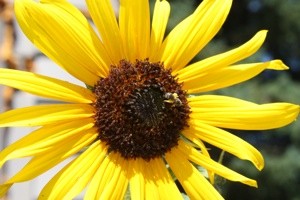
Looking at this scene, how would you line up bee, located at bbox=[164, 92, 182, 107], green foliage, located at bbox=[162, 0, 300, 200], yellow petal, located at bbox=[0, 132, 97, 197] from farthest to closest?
green foliage, located at bbox=[162, 0, 300, 200] < bee, located at bbox=[164, 92, 182, 107] < yellow petal, located at bbox=[0, 132, 97, 197]

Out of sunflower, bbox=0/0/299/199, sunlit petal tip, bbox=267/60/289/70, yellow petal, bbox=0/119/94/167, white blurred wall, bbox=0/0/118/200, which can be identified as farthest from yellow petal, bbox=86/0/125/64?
white blurred wall, bbox=0/0/118/200

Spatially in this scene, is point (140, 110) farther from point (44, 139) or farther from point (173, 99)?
point (44, 139)

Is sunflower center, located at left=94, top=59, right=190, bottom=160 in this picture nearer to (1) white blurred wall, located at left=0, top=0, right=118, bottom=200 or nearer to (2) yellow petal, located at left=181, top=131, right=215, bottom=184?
(2) yellow petal, located at left=181, top=131, right=215, bottom=184

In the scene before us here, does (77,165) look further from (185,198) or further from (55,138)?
(185,198)

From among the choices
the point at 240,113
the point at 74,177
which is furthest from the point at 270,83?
the point at 74,177

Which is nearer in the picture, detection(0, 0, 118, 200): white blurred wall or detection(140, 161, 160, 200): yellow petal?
detection(140, 161, 160, 200): yellow petal

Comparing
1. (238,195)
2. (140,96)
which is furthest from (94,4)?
(238,195)
